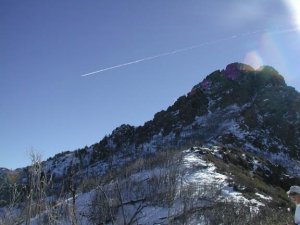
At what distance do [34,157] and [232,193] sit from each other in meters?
32.8

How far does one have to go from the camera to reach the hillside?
23858mm

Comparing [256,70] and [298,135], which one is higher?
[256,70]

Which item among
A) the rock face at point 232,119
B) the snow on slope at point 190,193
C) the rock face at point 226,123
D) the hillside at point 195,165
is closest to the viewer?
the hillside at point 195,165

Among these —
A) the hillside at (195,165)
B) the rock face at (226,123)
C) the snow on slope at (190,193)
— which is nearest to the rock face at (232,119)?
the rock face at (226,123)

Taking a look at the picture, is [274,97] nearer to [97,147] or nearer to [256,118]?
[256,118]

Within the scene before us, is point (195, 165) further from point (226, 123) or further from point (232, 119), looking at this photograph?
point (232, 119)

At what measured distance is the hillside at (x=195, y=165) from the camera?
23858 millimetres

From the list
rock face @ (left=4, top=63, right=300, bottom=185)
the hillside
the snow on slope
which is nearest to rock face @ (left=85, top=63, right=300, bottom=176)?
rock face @ (left=4, top=63, right=300, bottom=185)

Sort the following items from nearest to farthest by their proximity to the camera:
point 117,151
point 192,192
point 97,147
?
point 192,192, point 117,151, point 97,147

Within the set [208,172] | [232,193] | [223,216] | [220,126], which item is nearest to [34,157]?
[223,216]

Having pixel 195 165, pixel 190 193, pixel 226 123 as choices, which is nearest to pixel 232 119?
pixel 226 123

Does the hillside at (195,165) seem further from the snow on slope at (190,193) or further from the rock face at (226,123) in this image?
the rock face at (226,123)

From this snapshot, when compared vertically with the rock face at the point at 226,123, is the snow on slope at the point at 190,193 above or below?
below

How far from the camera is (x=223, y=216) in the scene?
32.1m
